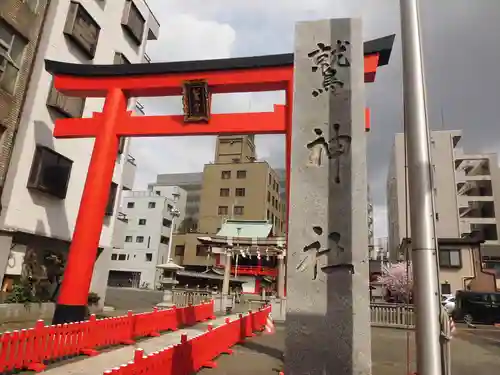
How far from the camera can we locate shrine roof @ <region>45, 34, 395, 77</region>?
9969 millimetres

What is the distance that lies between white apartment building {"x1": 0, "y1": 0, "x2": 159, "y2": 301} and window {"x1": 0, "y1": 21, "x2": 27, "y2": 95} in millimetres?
586

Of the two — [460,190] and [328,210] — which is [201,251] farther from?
[328,210]

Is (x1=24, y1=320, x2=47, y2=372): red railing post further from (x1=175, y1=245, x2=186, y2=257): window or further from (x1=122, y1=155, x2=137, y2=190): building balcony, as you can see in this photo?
(x1=175, y1=245, x2=186, y2=257): window

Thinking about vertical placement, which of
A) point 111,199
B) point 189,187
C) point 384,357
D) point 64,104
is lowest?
point 384,357

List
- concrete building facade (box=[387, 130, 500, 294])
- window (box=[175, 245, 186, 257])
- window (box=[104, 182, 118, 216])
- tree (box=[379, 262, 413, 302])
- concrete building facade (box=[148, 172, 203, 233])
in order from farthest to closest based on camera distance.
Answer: concrete building facade (box=[148, 172, 203, 233]) → window (box=[175, 245, 186, 257]) → concrete building facade (box=[387, 130, 500, 294]) → tree (box=[379, 262, 413, 302]) → window (box=[104, 182, 118, 216])

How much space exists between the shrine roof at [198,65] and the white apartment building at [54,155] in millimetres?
1986

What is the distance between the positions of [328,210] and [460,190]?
48.2 metres

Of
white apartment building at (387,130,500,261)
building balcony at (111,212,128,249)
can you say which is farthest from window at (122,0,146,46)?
white apartment building at (387,130,500,261)

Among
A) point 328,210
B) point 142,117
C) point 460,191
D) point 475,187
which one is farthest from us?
point 460,191

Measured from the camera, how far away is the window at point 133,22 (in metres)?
18.0

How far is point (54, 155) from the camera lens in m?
13.5

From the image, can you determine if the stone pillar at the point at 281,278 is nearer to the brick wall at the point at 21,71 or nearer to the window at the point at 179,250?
the brick wall at the point at 21,71

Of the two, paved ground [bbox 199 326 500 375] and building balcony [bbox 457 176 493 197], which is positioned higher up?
building balcony [bbox 457 176 493 197]

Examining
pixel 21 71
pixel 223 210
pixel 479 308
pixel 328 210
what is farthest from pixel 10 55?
pixel 223 210
